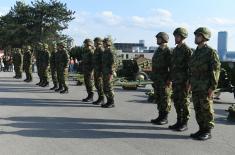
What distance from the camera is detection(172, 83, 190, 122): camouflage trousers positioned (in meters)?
9.98

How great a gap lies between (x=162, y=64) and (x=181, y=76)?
35.1 inches

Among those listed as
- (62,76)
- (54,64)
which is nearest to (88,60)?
(62,76)

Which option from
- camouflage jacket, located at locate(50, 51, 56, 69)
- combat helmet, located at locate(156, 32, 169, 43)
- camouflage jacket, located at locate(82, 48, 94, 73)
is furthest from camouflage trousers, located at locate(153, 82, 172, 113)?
camouflage jacket, located at locate(50, 51, 56, 69)

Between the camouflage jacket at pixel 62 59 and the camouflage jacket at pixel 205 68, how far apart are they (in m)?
9.21

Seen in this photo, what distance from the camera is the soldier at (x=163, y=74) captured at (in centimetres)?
1078

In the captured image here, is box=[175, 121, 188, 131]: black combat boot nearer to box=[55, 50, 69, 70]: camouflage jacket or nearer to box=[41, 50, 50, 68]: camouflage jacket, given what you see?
box=[55, 50, 69, 70]: camouflage jacket

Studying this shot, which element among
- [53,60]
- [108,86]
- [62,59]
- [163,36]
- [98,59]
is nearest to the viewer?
[163,36]

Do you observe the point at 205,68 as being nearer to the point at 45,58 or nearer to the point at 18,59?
the point at 45,58

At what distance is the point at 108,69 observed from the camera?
1375 centimetres

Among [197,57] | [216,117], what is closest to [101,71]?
[216,117]

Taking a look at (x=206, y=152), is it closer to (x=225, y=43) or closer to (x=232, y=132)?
(x=232, y=132)

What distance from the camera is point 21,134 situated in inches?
370

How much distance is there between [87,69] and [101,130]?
5834 millimetres

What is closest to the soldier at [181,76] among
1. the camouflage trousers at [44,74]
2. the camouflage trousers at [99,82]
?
the camouflage trousers at [99,82]
